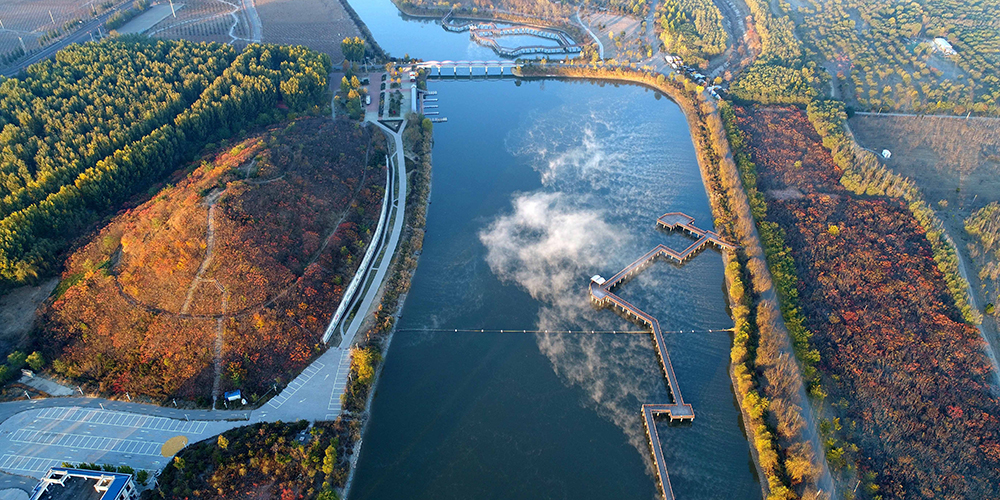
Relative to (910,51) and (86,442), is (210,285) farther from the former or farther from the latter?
(910,51)

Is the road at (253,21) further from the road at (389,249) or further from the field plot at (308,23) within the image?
the road at (389,249)

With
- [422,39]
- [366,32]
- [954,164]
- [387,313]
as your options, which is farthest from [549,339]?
[366,32]

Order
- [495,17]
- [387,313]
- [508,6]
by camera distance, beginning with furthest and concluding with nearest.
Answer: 1. [508,6]
2. [495,17]
3. [387,313]

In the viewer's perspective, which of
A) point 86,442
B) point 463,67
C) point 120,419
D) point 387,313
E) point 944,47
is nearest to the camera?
point 86,442

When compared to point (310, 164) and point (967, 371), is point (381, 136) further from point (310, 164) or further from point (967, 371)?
point (967, 371)

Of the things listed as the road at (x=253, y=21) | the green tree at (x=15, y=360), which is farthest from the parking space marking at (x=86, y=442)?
the road at (x=253, y=21)

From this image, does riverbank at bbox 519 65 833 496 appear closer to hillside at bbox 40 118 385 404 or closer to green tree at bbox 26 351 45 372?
hillside at bbox 40 118 385 404
